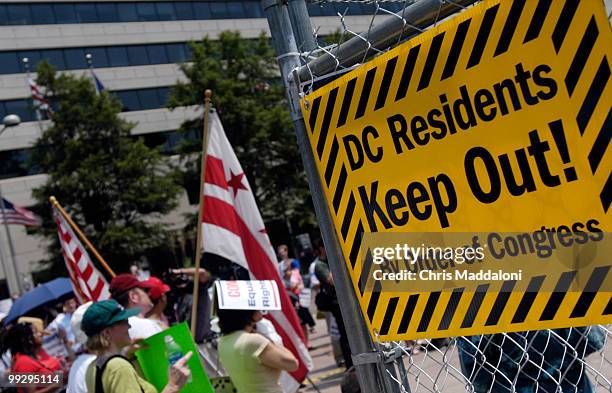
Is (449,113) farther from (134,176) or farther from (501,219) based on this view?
(134,176)

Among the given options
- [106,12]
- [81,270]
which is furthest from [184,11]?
[81,270]

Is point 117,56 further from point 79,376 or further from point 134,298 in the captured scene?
point 79,376

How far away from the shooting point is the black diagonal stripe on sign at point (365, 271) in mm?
1933

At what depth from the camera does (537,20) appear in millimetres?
1460

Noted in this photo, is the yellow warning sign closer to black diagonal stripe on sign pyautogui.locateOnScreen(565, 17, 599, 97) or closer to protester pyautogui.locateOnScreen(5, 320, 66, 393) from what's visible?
black diagonal stripe on sign pyautogui.locateOnScreen(565, 17, 599, 97)

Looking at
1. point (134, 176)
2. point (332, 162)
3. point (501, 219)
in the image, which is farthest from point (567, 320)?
point (134, 176)

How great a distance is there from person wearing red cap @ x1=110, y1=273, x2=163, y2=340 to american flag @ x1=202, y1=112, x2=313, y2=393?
0.68 m

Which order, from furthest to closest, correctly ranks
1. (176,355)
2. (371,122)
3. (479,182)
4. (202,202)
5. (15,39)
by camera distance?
(15,39) < (202,202) < (176,355) < (371,122) < (479,182)

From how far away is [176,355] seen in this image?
4168 millimetres

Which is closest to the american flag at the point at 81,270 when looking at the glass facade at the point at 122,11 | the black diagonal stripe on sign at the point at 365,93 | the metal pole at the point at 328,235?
the metal pole at the point at 328,235

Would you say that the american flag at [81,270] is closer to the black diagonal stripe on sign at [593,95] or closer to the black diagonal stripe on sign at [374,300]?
the black diagonal stripe on sign at [374,300]

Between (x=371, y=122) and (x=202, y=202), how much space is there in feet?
13.2

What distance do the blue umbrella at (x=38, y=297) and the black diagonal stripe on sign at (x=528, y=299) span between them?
790 centimetres

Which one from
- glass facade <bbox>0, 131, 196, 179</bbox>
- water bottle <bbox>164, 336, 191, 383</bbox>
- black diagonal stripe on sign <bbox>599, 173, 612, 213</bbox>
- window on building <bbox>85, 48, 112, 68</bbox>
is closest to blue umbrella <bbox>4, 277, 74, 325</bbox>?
water bottle <bbox>164, 336, 191, 383</bbox>
